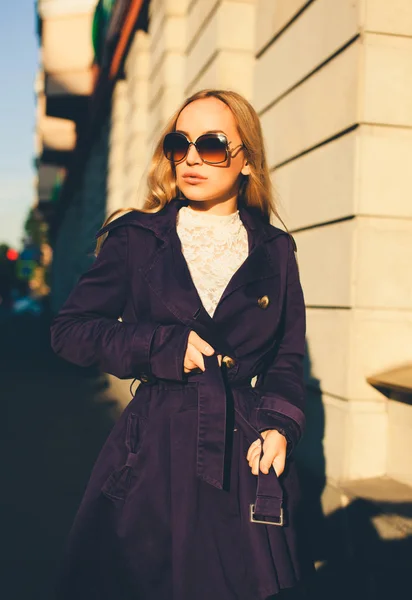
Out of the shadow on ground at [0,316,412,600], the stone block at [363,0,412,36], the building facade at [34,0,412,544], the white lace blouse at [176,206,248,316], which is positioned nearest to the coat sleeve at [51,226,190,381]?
the white lace blouse at [176,206,248,316]

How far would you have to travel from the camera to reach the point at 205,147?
6.91ft

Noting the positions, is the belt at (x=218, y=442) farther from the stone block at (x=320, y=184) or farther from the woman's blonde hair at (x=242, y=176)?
the stone block at (x=320, y=184)

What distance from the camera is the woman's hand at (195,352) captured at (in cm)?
189

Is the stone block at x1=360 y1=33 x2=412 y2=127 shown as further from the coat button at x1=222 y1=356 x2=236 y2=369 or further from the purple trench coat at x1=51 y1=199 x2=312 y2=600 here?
the coat button at x1=222 y1=356 x2=236 y2=369

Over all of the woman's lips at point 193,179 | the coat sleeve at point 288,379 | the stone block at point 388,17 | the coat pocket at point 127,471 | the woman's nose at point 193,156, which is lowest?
the coat pocket at point 127,471

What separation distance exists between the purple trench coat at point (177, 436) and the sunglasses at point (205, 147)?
24 cm

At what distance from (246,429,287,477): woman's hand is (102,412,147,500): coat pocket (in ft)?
1.10

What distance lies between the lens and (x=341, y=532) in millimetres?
3354

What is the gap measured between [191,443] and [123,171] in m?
10.1

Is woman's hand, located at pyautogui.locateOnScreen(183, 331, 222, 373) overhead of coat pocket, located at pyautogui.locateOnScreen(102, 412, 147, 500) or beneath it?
overhead

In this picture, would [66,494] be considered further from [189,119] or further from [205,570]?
[189,119]

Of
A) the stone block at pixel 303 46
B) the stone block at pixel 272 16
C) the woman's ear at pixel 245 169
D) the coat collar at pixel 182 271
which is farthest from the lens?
the stone block at pixel 272 16

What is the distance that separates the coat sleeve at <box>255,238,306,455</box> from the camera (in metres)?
1.98

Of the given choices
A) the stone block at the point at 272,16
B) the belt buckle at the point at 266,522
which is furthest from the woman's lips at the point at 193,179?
the stone block at the point at 272,16
